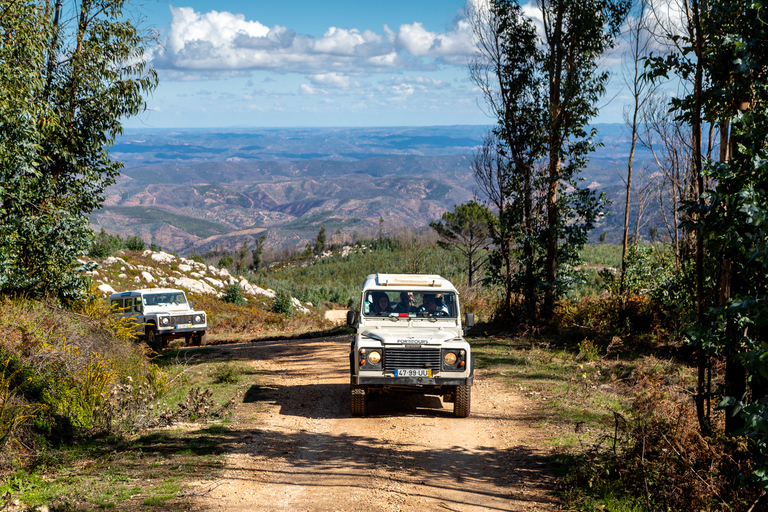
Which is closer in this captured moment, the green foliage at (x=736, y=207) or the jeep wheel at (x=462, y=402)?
the green foliage at (x=736, y=207)

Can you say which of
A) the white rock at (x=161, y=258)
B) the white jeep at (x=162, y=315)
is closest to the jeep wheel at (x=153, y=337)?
the white jeep at (x=162, y=315)

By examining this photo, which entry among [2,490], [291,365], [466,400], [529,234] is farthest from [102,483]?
[529,234]

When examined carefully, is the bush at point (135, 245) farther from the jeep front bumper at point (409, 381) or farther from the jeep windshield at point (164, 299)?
the jeep front bumper at point (409, 381)

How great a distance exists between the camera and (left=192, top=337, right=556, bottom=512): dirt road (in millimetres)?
5938

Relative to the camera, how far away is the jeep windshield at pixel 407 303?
9.82 m

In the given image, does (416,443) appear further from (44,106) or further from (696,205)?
(44,106)

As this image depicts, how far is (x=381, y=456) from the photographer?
23.8ft

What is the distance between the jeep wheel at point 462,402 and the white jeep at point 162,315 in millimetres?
13029

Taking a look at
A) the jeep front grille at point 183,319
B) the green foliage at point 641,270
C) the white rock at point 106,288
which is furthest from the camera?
the white rock at point 106,288

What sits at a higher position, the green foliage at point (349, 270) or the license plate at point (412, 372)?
the license plate at point (412, 372)

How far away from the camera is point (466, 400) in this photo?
29.1 feet

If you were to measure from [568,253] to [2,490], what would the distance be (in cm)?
1527

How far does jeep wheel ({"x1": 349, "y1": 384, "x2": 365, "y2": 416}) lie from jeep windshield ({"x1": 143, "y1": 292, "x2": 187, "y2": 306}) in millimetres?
13328

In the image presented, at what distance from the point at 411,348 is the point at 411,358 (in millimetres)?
152
